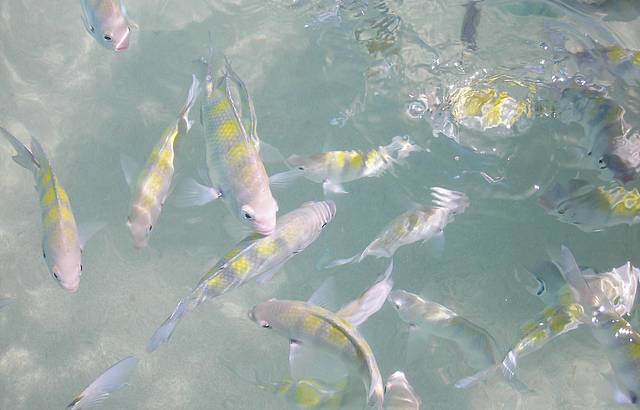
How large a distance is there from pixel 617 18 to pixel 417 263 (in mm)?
3342

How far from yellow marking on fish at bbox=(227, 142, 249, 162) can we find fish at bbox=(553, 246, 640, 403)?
2.16 m

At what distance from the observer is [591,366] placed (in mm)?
4262

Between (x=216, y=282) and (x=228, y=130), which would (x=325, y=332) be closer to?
(x=216, y=282)

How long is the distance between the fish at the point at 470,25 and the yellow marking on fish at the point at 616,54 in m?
1.38

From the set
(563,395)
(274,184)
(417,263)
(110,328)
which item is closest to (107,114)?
(110,328)

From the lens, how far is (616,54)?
4520 mm

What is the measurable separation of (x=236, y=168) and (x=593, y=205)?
2774 mm

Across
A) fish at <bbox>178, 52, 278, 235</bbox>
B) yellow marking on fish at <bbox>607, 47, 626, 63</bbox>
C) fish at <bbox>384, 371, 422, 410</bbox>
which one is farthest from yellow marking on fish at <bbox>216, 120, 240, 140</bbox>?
yellow marking on fish at <bbox>607, 47, 626, 63</bbox>

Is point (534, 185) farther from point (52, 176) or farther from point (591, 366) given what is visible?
point (52, 176)

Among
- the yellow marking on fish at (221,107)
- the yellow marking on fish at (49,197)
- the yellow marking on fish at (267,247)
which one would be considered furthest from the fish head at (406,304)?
the yellow marking on fish at (49,197)

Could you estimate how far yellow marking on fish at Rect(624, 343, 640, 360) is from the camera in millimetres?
2785

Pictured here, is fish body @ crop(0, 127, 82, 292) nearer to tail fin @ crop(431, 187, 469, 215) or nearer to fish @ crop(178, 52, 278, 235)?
fish @ crop(178, 52, 278, 235)

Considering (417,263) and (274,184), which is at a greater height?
(274,184)

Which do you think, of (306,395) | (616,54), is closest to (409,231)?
(306,395)
